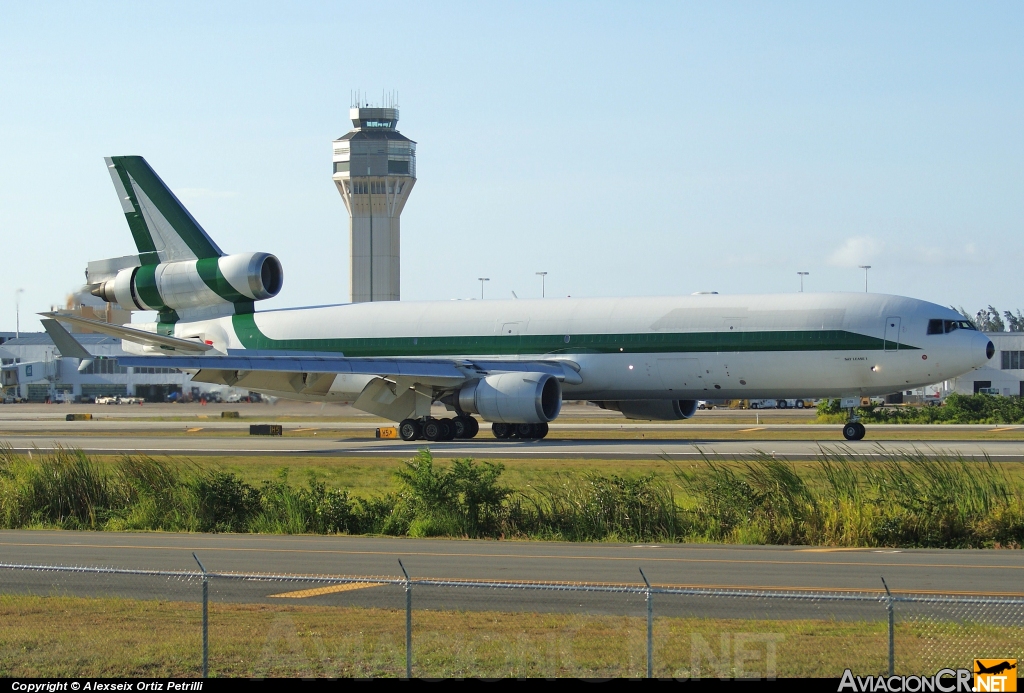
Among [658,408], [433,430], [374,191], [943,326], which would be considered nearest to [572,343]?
[658,408]

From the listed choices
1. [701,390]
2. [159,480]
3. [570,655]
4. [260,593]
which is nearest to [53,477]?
[159,480]

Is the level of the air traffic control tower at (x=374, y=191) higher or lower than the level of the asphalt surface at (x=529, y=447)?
higher

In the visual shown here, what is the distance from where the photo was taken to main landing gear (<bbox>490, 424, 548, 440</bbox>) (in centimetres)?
4625

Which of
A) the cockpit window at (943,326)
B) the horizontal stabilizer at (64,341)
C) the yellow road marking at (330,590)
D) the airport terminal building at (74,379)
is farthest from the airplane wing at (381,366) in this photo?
the airport terminal building at (74,379)

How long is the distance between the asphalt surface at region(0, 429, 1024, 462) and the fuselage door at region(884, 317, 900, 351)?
3.29 m

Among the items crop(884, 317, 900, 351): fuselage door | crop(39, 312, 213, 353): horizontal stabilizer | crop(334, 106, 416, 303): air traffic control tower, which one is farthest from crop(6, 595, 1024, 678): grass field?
crop(334, 106, 416, 303): air traffic control tower

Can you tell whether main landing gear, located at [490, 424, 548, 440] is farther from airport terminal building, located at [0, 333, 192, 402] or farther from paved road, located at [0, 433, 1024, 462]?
airport terminal building, located at [0, 333, 192, 402]

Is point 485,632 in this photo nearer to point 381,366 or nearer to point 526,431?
point 381,366

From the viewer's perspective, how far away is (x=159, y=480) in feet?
90.2

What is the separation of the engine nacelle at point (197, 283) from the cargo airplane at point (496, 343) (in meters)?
0.06

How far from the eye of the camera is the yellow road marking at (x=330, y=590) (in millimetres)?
15375

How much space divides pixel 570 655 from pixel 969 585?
7056mm

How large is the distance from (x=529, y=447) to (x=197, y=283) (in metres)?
18.8

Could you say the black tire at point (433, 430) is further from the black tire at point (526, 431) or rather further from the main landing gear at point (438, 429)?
the black tire at point (526, 431)
